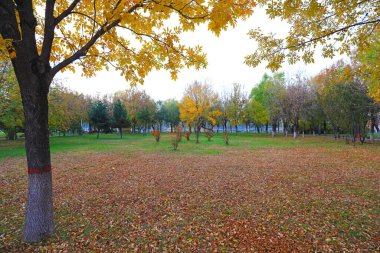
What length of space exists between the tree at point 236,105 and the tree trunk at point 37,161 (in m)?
42.9

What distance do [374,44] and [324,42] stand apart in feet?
8.92

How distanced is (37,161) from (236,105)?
44.2m

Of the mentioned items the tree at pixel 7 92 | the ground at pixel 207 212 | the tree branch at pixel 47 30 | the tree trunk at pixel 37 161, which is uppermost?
the tree at pixel 7 92

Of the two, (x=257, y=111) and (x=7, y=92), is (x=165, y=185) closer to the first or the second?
(x=7, y=92)

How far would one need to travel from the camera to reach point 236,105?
45.1m

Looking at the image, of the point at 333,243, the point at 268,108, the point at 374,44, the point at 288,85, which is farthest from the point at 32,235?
the point at 268,108

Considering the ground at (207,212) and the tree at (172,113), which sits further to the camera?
the tree at (172,113)

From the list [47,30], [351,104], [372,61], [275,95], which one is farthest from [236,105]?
[47,30]

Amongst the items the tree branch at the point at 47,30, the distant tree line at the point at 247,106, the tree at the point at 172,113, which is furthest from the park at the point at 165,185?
the tree at the point at 172,113

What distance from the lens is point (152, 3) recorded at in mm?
3537

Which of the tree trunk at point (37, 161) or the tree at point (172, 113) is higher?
the tree at point (172, 113)

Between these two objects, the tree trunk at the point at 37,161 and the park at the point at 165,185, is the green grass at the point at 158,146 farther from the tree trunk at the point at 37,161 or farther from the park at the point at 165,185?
the tree trunk at the point at 37,161

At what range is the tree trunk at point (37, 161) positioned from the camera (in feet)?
11.2

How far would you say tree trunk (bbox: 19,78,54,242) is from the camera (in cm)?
342
